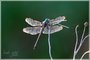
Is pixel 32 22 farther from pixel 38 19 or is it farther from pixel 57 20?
pixel 57 20

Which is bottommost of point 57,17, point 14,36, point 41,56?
point 41,56

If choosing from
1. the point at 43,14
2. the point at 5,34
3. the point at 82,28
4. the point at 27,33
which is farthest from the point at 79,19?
the point at 5,34

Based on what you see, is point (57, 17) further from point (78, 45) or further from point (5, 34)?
point (5, 34)

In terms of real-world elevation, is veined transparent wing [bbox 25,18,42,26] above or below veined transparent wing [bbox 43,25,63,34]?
above

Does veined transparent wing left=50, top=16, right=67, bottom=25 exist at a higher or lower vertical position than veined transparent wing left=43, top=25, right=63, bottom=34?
higher

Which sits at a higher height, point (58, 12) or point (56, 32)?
point (58, 12)
